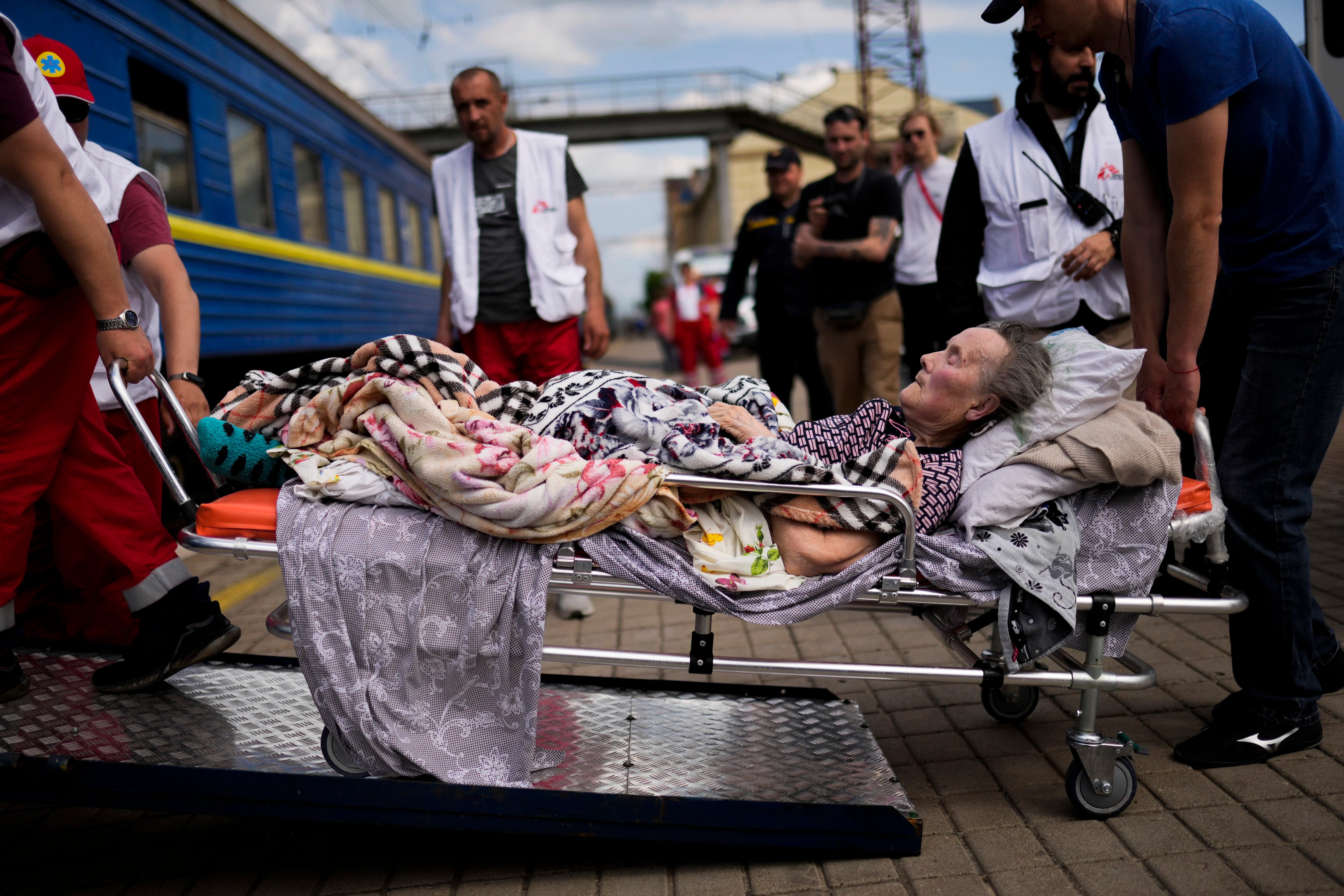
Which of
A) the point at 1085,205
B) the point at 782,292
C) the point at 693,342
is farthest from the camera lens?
the point at 693,342

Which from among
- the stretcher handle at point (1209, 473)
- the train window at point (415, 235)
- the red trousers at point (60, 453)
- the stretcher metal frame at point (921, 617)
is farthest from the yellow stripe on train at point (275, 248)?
the stretcher handle at point (1209, 473)

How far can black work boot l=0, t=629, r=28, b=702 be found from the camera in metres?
2.73

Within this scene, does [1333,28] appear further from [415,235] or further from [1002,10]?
[415,235]

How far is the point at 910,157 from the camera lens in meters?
6.11

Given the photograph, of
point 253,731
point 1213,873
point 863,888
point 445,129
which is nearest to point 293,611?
point 253,731

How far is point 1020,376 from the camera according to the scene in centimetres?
269

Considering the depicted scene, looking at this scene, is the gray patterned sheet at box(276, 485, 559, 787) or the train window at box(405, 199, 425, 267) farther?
the train window at box(405, 199, 425, 267)

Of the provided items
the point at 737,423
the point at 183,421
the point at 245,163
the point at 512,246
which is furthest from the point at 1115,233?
the point at 245,163

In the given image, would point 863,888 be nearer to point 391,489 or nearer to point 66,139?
point 391,489

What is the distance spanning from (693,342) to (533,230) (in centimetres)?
1134

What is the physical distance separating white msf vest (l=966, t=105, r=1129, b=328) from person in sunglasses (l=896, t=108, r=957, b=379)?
191 centimetres

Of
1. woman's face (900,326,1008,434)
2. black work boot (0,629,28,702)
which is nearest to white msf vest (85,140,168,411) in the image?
black work boot (0,629,28,702)

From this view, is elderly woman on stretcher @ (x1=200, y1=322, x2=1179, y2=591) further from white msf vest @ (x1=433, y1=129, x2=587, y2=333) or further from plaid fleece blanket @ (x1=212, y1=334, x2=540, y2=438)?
white msf vest @ (x1=433, y1=129, x2=587, y2=333)

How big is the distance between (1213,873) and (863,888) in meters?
0.79
